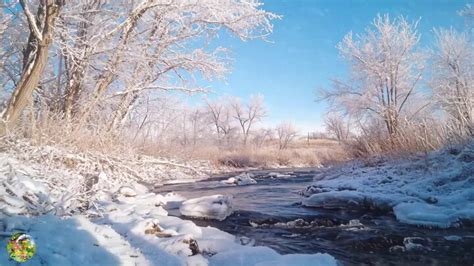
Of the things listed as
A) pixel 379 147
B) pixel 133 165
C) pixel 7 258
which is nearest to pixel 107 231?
pixel 7 258

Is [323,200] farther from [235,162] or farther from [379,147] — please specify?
A: [235,162]

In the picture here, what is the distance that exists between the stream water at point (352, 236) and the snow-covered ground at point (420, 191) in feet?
1.09

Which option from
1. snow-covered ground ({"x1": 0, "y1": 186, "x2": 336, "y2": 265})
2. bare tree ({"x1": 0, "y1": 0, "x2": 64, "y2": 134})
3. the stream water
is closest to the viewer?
snow-covered ground ({"x1": 0, "y1": 186, "x2": 336, "y2": 265})

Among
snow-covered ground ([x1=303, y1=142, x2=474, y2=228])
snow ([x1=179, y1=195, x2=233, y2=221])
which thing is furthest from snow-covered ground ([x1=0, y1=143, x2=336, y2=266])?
snow-covered ground ([x1=303, y1=142, x2=474, y2=228])

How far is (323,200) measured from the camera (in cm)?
638

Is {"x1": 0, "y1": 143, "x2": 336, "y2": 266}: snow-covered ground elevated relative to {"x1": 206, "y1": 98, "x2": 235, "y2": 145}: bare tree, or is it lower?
lower

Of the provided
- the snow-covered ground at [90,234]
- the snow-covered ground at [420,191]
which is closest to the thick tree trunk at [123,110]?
the snow-covered ground at [90,234]

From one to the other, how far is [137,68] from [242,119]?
50669mm

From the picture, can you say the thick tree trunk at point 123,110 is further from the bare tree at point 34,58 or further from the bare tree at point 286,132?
the bare tree at point 286,132

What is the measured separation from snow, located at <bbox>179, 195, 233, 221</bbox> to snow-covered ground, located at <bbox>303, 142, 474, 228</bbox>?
1874 mm

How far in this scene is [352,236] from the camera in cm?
408

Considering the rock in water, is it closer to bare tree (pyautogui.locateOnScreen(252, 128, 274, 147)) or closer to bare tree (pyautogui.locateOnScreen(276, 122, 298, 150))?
bare tree (pyautogui.locateOnScreen(252, 128, 274, 147))

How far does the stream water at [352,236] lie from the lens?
130 inches

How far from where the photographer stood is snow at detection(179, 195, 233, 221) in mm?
5406
